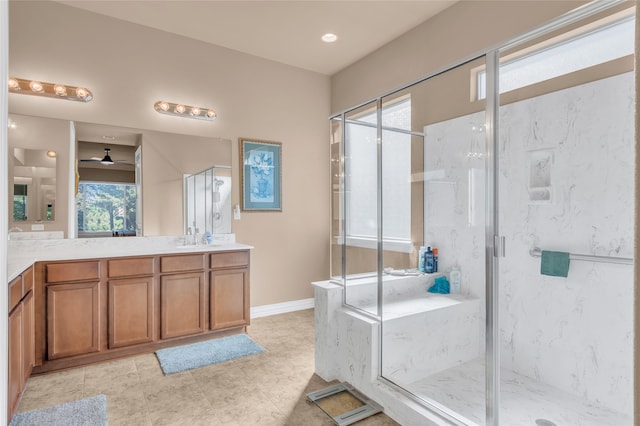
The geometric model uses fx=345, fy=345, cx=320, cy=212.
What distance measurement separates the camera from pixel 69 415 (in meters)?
2.08

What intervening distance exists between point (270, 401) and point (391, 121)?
2.18m

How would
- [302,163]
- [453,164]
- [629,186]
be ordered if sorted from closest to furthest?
[629,186] → [453,164] → [302,163]

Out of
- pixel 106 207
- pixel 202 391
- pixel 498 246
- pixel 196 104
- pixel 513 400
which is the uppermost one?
pixel 196 104

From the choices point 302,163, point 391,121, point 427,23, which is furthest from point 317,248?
point 427,23

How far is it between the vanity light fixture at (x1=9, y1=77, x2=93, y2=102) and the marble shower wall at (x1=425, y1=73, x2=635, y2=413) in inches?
126

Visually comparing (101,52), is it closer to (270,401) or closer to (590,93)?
(270,401)

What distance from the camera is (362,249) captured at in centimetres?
269

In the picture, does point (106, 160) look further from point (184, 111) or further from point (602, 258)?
point (602, 258)

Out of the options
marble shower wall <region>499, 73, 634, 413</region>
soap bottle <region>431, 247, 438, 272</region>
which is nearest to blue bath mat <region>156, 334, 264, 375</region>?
soap bottle <region>431, 247, 438, 272</region>

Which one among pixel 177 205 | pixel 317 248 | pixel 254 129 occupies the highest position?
pixel 254 129

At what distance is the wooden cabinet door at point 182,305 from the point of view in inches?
120

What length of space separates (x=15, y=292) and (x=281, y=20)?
9.76 feet

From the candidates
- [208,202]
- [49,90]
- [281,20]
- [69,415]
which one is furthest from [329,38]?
[69,415]

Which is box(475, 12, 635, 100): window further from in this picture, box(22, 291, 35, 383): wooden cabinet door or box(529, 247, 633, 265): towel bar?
box(22, 291, 35, 383): wooden cabinet door
